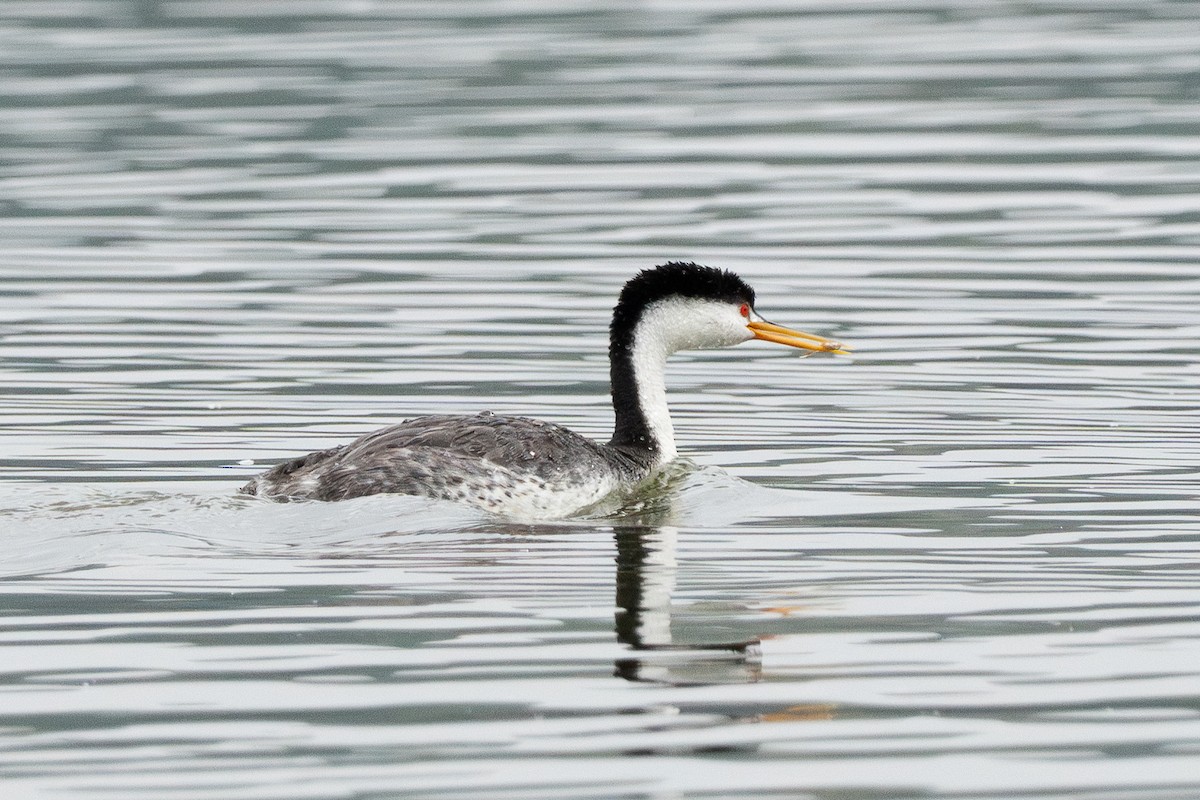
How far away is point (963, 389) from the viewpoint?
15930 mm

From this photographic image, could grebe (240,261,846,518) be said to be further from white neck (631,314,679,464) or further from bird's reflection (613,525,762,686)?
bird's reflection (613,525,762,686)

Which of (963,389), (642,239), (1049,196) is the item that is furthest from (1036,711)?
(1049,196)

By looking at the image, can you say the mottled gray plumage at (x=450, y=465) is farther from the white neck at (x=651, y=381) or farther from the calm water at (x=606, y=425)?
the white neck at (x=651, y=381)

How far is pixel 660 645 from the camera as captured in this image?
959 cm

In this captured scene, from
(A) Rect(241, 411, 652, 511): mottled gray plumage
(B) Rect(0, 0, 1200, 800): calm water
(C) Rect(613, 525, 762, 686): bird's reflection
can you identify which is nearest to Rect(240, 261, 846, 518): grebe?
(A) Rect(241, 411, 652, 511): mottled gray plumage

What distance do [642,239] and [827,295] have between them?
2.81m

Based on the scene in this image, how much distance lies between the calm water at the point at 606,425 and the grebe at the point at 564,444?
0.82 feet

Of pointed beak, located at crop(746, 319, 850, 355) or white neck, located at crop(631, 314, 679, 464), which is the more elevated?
pointed beak, located at crop(746, 319, 850, 355)

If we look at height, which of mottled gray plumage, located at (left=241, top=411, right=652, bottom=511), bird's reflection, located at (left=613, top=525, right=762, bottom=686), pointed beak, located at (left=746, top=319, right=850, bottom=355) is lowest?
bird's reflection, located at (left=613, top=525, right=762, bottom=686)

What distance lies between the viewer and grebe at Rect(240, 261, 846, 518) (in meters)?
12.2

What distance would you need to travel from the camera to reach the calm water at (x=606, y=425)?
8.44m

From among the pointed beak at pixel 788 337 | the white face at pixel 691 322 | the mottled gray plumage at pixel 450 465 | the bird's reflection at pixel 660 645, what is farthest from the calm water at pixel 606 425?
the white face at pixel 691 322

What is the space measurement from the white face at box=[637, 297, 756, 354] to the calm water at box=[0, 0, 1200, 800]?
2.28 feet

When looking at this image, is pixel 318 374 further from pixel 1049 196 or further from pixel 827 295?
pixel 1049 196
